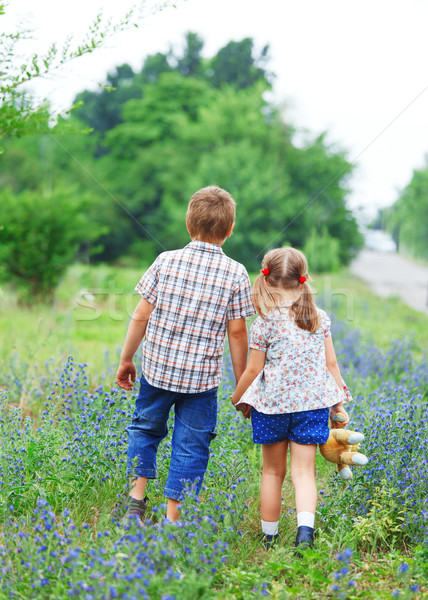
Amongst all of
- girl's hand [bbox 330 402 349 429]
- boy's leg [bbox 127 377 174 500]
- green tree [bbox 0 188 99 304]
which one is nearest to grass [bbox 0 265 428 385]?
green tree [bbox 0 188 99 304]

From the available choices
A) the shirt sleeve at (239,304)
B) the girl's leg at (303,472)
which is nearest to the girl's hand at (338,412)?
the girl's leg at (303,472)

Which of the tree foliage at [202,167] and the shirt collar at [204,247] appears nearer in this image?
the shirt collar at [204,247]

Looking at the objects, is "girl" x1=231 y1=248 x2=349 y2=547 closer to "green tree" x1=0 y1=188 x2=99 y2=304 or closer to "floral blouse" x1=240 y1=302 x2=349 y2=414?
"floral blouse" x1=240 y1=302 x2=349 y2=414

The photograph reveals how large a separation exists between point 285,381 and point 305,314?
1.12 feet

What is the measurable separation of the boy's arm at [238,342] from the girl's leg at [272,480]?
16.6 inches

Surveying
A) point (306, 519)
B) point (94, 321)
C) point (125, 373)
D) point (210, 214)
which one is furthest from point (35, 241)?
point (306, 519)

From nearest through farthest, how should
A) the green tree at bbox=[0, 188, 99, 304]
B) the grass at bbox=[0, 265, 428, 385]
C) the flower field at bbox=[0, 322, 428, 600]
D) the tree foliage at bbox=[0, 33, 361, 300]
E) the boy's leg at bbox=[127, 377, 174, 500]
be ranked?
1. the flower field at bbox=[0, 322, 428, 600]
2. the boy's leg at bbox=[127, 377, 174, 500]
3. the grass at bbox=[0, 265, 428, 385]
4. the green tree at bbox=[0, 188, 99, 304]
5. the tree foliage at bbox=[0, 33, 361, 300]

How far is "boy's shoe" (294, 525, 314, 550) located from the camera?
248 centimetres

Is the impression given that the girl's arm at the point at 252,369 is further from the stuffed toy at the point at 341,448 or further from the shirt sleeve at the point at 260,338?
the stuffed toy at the point at 341,448

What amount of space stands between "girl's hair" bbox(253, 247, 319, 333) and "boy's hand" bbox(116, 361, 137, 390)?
2.34 ft

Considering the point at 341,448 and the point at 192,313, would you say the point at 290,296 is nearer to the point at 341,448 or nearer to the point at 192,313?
the point at 192,313

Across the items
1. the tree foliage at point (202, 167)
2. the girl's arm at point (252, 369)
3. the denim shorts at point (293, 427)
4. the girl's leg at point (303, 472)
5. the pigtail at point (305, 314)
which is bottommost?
the girl's leg at point (303, 472)

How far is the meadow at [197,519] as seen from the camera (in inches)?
76.2

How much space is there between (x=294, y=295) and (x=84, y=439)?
4.40ft
